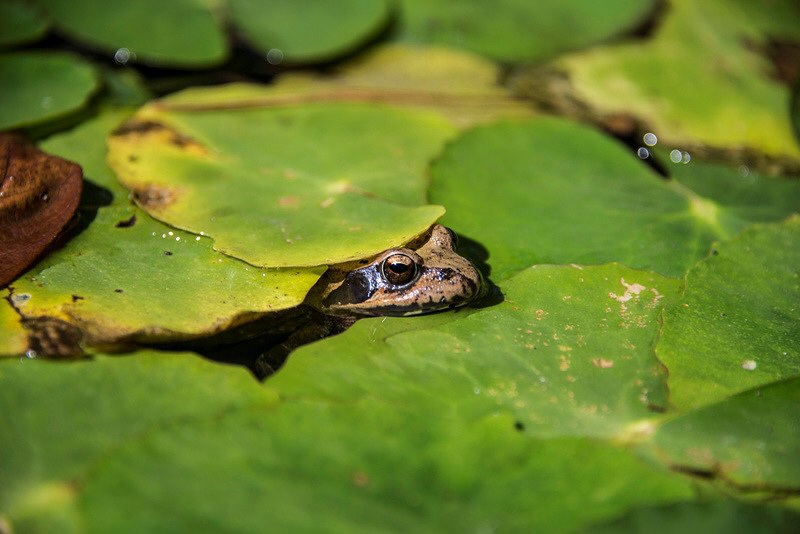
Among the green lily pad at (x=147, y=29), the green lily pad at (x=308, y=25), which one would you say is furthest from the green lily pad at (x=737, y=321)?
the green lily pad at (x=147, y=29)

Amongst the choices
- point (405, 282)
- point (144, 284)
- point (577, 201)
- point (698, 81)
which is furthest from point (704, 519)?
point (698, 81)

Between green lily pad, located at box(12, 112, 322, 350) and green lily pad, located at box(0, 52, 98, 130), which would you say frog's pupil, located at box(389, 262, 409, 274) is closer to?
green lily pad, located at box(12, 112, 322, 350)

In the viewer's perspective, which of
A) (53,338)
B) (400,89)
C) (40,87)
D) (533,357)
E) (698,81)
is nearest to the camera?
(53,338)

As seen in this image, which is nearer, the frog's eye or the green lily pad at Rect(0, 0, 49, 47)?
the frog's eye

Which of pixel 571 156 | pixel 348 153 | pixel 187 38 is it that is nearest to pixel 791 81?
pixel 571 156

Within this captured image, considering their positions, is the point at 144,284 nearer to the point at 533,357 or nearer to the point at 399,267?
the point at 399,267

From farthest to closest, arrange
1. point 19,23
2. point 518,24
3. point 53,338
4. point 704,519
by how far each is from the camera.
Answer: point 518,24 < point 19,23 < point 53,338 < point 704,519

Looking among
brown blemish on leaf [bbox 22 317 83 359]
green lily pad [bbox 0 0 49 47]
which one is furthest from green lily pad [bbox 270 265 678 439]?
green lily pad [bbox 0 0 49 47]
